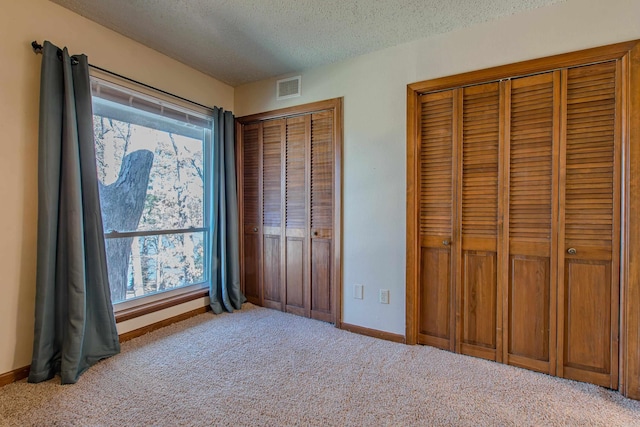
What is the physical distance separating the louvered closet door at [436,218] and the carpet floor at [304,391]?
23 centimetres

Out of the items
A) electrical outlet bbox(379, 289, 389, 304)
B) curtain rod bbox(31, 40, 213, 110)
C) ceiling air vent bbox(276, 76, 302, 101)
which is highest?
ceiling air vent bbox(276, 76, 302, 101)

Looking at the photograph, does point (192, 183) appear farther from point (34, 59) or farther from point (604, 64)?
point (604, 64)

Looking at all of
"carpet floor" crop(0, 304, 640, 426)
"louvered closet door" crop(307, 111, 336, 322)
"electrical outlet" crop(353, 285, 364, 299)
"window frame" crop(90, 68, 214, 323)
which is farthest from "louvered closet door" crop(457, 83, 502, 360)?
"window frame" crop(90, 68, 214, 323)

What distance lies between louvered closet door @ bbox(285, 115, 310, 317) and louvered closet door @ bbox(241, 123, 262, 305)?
404mm

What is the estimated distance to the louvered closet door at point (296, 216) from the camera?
10.2 feet

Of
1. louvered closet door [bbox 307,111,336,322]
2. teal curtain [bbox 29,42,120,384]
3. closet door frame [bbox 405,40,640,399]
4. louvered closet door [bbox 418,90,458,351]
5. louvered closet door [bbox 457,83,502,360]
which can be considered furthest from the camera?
louvered closet door [bbox 307,111,336,322]

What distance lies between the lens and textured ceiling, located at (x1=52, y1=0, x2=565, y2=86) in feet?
6.73

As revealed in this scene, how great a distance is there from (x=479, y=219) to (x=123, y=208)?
2.81 m

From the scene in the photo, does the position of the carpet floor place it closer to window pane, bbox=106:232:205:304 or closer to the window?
window pane, bbox=106:232:205:304

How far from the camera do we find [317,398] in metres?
1.80

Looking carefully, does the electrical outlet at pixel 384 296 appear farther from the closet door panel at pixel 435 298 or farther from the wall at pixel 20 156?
the wall at pixel 20 156

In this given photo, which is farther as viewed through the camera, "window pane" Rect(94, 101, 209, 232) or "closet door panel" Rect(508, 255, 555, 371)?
"window pane" Rect(94, 101, 209, 232)

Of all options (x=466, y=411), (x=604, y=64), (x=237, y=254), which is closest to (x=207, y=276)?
(x=237, y=254)

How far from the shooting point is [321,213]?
300cm
